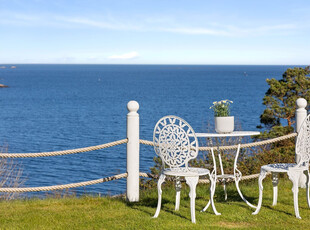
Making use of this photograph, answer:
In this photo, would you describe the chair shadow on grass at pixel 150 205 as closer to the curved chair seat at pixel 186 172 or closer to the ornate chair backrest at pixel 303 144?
the curved chair seat at pixel 186 172

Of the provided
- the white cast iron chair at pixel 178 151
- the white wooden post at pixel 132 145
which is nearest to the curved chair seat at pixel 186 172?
the white cast iron chair at pixel 178 151

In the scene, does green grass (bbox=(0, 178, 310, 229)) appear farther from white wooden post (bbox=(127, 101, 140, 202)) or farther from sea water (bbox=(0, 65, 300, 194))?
sea water (bbox=(0, 65, 300, 194))

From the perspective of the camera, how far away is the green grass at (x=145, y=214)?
17.5 ft

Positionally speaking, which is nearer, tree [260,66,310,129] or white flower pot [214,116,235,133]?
white flower pot [214,116,235,133]

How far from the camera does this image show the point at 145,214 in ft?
19.1

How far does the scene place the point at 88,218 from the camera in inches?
223

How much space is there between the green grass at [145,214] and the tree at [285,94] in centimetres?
961

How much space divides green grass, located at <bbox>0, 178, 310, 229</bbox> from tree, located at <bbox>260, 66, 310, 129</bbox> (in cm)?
961

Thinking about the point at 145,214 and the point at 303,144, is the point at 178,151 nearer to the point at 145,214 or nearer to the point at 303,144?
the point at 145,214

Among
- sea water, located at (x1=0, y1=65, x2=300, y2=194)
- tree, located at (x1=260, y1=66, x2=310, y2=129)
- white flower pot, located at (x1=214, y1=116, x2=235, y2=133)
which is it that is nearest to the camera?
white flower pot, located at (x1=214, y1=116, x2=235, y2=133)

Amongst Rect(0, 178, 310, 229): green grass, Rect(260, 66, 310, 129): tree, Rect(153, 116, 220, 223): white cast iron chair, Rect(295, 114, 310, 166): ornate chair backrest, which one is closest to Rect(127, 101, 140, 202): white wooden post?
Rect(0, 178, 310, 229): green grass

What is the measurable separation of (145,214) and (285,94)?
12.3 meters

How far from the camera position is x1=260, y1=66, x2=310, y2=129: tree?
53.5ft

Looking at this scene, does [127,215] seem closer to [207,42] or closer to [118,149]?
[118,149]
